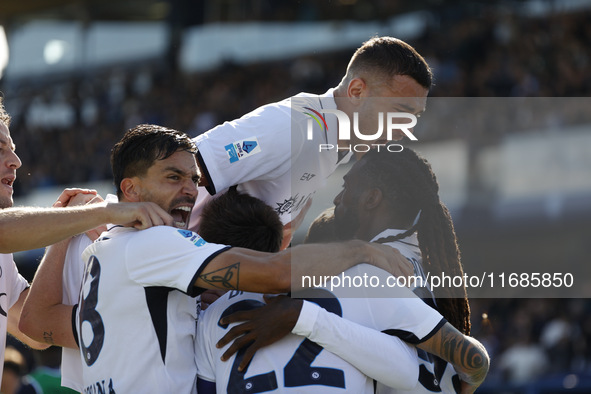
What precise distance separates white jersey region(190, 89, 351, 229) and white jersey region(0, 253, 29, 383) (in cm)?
92

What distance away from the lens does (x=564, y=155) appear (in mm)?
14172

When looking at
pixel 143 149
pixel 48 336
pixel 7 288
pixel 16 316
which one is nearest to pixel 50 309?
pixel 48 336

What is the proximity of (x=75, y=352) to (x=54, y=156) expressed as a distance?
18.7 m

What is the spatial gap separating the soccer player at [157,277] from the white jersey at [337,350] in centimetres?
11

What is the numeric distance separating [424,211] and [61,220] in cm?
148

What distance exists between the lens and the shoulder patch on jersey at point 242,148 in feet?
12.9

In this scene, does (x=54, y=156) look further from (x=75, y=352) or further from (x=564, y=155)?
(x=75, y=352)

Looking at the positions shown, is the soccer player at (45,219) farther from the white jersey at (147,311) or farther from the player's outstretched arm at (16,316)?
the player's outstretched arm at (16,316)

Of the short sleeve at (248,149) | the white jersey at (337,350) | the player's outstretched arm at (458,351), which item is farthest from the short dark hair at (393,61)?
the player's outstretched arm at (458,351)

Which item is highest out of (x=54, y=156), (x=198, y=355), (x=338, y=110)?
(x=338, y=110)

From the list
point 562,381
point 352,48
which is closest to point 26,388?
point 562,381

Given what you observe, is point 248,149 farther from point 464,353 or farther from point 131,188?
point 464,353

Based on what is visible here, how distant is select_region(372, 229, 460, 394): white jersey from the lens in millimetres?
3271

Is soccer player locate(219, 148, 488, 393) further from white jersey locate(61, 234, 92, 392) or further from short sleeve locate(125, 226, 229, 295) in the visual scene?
white jersey locate(61, 234, 92, 392)
